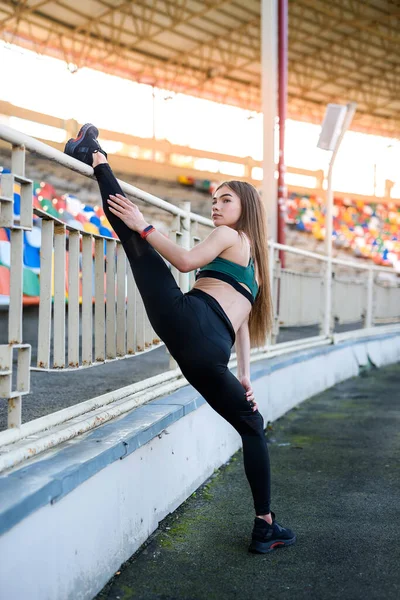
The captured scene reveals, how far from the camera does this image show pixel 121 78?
A: 24406 mm

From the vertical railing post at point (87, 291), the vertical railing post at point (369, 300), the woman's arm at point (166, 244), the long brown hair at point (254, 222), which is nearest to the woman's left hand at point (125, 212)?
the woman's arm at point (166, 244)

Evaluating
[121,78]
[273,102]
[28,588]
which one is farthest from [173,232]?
[121,78]

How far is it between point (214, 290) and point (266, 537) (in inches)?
35.3

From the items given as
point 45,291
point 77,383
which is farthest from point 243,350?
point 77,383

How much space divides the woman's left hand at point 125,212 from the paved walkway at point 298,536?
1129 mm

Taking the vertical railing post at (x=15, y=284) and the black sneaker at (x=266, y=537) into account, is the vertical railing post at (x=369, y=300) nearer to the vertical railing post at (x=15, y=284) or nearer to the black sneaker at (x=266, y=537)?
the black sneaker at (x=266, y=537)

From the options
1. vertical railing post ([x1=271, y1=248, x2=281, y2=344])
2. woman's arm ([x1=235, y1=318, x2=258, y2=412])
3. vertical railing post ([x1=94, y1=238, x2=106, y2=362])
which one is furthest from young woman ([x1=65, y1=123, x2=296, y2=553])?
vertical railing post ([x1=271, y1=248, x2=281, y2=344])

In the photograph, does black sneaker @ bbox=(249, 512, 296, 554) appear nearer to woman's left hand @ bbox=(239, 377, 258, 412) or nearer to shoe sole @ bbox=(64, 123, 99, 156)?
woman's left hand @ bbox=(239, 377, 258, 412)

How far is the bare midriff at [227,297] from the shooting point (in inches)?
96.7

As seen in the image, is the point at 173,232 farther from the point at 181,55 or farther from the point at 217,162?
the point at 181,55

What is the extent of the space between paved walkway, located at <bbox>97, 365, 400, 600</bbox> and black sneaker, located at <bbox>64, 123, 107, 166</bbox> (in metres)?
1.37

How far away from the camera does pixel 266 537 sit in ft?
8.05

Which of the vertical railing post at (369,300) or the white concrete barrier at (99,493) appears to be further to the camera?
the vertical railing post at (369,300)

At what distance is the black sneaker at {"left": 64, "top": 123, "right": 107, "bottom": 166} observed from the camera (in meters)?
2.32
